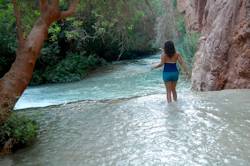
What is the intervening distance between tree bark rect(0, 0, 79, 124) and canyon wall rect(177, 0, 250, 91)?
216 inches

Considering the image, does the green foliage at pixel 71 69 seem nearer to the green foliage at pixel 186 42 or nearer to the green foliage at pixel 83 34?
A: the green foliage at pixel 83 34

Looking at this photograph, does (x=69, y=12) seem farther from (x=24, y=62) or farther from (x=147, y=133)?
(x=147, y=133)

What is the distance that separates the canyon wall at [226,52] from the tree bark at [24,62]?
5.47 m

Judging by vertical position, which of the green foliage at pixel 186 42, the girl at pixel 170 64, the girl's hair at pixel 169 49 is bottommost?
Result: the green foliage at pixel 186 42

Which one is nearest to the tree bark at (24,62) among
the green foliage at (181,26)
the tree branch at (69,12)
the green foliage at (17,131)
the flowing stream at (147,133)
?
the tree branch at (69,12)

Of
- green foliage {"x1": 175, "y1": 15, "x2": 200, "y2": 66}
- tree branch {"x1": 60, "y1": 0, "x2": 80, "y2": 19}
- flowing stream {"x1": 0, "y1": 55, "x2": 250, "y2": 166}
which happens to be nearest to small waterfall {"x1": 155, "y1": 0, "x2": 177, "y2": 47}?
green foliage {"x1": 175, "y1": 15, "x2": 200, "y2": 66}

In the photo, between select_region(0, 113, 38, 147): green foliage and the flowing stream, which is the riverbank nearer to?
the flowing stream

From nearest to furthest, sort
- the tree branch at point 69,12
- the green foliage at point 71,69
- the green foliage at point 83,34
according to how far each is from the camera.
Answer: the tree branch at point 69,12
the green foliage at point 83,34
the green foliage at point 71,69

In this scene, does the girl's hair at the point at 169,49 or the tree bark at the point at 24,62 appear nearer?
the tree bark at the point at 24,62

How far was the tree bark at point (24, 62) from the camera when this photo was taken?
815cm

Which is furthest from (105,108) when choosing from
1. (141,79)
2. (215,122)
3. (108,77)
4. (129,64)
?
(129,64)

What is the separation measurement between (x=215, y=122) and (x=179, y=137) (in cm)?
117

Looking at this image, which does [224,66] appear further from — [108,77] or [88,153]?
[108,77]

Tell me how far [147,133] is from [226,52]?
6.36 metres
